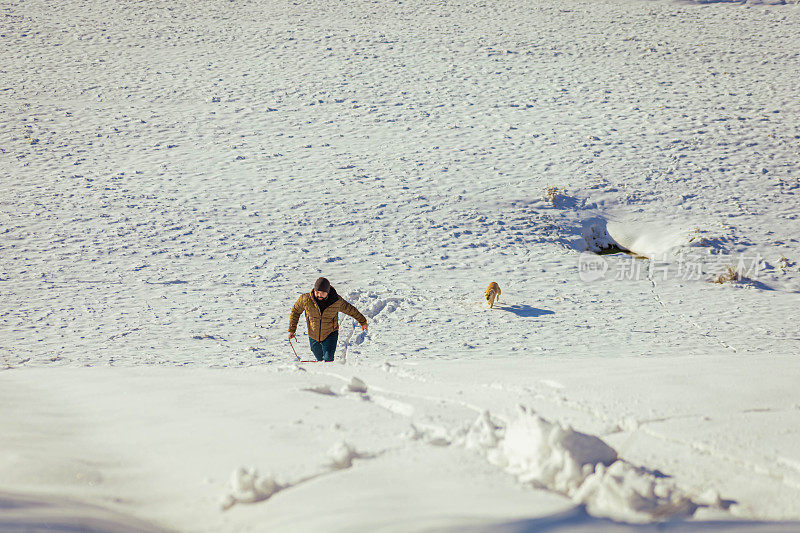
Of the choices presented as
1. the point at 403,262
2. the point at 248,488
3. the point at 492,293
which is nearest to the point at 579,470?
the point at 248,488

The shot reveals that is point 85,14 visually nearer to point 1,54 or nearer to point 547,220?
point 1,54

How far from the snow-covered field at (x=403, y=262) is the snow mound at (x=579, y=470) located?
0.04ft

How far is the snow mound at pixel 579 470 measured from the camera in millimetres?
2047

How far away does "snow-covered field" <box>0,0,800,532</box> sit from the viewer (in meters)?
2.39

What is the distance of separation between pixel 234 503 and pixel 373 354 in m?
5.23

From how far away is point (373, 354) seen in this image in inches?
295

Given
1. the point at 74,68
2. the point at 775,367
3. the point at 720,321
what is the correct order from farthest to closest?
the point at 74,68
the point at 720,321
the point at 775,367

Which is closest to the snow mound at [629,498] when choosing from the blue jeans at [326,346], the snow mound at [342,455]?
the snow mound at [342,455]

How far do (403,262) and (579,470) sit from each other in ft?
27.5

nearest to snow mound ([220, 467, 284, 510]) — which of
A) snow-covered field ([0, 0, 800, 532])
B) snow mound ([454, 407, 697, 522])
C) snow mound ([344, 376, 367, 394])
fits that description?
snow-covered field ([0, 0, 800, 532])

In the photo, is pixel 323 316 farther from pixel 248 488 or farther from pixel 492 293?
pixel 248 488

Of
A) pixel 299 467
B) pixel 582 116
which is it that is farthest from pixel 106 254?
pixel 582 116

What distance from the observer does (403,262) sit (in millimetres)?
10547

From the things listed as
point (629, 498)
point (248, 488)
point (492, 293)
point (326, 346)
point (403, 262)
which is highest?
point (403, 262)
